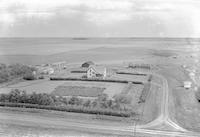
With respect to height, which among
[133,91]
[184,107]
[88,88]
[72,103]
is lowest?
[184,107]

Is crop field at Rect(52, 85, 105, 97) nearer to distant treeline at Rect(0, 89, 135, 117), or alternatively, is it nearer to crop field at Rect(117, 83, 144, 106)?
distant treeline at Rect(0, 89, 135, 117)

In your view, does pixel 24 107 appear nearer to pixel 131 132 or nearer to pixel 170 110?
pixel 131 132

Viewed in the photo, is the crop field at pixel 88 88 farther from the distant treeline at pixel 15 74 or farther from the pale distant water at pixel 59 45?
the pale distant water at pixel 59 45

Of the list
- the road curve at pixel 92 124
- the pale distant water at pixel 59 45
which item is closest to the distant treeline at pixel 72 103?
the road curve at pixel 92 124

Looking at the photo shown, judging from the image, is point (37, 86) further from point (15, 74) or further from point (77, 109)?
point (77, 109)

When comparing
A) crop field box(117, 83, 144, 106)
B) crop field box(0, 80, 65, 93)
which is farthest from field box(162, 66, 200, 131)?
crop field box(0, 80, 65, 93)

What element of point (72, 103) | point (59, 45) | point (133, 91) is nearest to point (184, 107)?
point (133, 91)

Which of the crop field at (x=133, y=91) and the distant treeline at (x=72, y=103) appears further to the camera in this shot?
the crop field at (x=133, y=91)

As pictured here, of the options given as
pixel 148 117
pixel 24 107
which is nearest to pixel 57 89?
pixel 24 107
